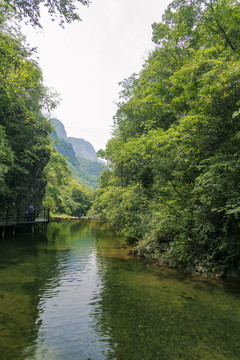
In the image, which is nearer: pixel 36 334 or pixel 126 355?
pixel 126 355

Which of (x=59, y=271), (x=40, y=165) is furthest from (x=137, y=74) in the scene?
(x=59, y=271)

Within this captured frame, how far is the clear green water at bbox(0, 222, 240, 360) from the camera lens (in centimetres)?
476

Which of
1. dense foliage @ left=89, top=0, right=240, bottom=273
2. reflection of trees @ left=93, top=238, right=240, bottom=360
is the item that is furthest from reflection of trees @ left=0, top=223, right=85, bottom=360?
dense foliage @ left=89, top=0, right=240, bottom=273

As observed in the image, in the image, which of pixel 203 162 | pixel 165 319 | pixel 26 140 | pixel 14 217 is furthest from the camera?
pixel 26 140

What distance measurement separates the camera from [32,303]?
7.05m

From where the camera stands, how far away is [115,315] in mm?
6398

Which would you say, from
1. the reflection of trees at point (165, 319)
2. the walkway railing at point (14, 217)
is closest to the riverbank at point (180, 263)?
the reflection of trees at point (165, 319)

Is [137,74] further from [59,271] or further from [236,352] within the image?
[236,352]

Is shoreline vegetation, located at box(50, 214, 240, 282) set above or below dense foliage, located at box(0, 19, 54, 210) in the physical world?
below

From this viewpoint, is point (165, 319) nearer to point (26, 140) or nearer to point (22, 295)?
point (22, 295)

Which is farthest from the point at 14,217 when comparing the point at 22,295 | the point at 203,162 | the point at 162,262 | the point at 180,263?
the point at 203,162

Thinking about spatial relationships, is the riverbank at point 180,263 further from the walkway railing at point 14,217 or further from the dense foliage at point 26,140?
the walkway railing at point 14,217

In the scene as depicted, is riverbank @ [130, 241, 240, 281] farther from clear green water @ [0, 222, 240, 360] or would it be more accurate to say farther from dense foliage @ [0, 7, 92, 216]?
dense foliage @ [0, 7, 92, 216]

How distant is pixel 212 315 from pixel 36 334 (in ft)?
14.8
